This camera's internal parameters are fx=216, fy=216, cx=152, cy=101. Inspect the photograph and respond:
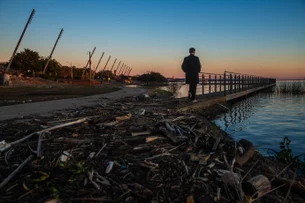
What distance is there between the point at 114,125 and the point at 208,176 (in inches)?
A: 82.2

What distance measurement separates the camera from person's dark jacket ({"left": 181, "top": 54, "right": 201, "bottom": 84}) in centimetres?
856

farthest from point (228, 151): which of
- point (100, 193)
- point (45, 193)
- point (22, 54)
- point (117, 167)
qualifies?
point (22, 54)

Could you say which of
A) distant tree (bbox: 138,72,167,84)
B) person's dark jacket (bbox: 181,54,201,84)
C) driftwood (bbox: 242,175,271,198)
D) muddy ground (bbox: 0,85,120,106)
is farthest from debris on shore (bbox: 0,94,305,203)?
distant tree (bbox: 138,72,167,84)

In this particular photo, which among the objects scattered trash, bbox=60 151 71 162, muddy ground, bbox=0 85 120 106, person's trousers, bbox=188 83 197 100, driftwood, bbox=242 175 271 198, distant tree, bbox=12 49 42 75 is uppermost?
distant tree, bbox=12 49 42 75

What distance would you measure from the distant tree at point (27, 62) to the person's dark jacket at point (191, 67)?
1560 inches

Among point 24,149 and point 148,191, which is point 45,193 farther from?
point 24,149

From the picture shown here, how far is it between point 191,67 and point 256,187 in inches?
276

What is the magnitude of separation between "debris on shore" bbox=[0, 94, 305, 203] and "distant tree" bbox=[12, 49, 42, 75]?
142ft

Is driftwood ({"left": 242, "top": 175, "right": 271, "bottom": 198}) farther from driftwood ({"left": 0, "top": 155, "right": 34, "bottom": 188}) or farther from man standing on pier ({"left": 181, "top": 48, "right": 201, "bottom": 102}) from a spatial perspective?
man standing on pier ({"left": 181, "top": 48, "right": 201, "bottom": 102})

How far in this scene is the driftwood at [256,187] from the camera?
2004 mm

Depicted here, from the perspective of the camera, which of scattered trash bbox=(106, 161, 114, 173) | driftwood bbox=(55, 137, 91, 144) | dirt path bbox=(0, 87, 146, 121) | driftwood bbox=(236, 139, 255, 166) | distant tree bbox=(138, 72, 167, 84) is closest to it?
scattered trash bbox=(106, 161, 114, 173)

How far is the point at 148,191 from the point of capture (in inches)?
74.0

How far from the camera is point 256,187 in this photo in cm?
202

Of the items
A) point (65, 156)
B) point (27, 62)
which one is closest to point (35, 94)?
point (65, 156)
